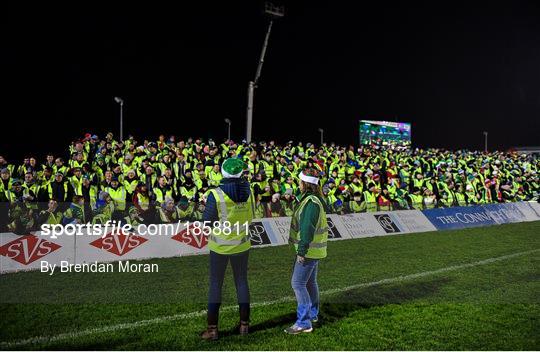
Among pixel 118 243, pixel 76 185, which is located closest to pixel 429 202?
pixel 118 243

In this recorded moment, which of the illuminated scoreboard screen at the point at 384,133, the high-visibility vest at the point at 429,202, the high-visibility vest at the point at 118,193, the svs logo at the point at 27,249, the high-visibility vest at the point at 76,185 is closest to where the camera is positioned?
the svs logo at the point at 27,249

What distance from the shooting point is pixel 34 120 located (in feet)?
120

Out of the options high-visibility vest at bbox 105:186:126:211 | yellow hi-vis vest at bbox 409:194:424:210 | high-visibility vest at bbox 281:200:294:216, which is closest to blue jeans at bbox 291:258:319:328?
high-visibility vest at bbox 105:186:126:211

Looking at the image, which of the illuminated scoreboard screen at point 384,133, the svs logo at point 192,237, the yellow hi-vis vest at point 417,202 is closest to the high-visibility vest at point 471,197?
the yellow hi-vis vest at point 417,202

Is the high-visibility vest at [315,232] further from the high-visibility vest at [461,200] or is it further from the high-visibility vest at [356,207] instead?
the high-visibility vest at [461,200]

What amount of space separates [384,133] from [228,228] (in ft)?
151

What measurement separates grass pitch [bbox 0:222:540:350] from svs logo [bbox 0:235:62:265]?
469 mm

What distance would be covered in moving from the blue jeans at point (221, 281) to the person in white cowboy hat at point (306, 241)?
637 mm

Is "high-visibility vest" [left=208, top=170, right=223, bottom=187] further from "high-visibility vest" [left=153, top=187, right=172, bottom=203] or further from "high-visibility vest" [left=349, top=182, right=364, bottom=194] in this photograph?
"high-visibility vest" [left=349, top=182, right=364, bottom=194]

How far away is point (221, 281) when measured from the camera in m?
5.83

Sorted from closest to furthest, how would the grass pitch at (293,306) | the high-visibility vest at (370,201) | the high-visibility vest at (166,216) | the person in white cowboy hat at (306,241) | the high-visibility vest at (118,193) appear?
the grass pitch at (293,306)
the person in white cowboy hat at (306,241)
the high-visibility vest at (166,216)
the high-visibility vest at (118,193)
the high-visibility vest at (370,201)

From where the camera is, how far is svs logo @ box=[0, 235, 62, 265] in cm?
994

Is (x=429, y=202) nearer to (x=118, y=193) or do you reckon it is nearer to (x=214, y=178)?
(x=214, y=178)

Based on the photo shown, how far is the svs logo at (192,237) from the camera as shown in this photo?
12133 millimetres
